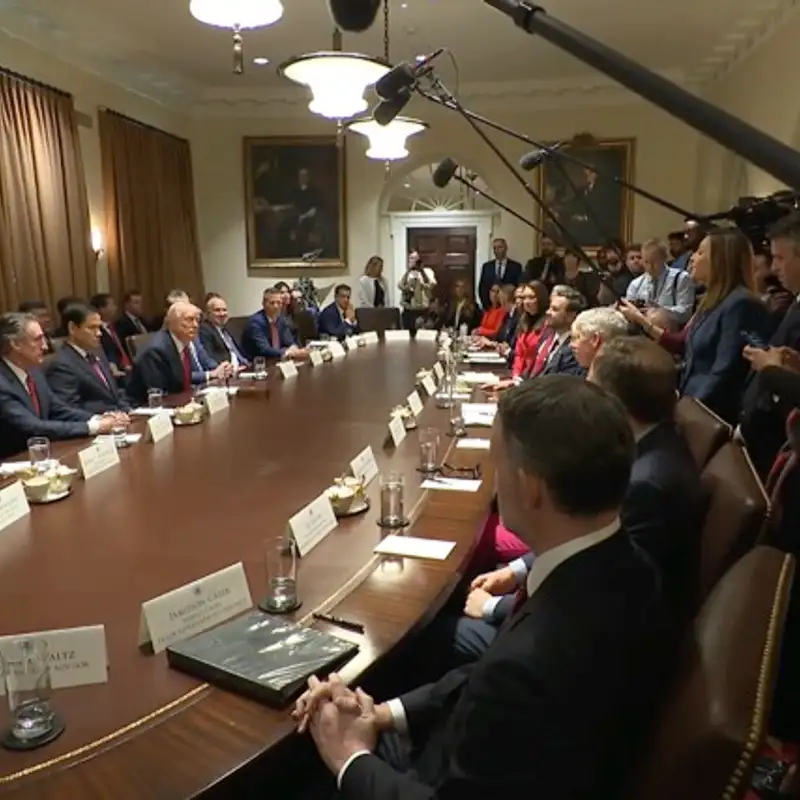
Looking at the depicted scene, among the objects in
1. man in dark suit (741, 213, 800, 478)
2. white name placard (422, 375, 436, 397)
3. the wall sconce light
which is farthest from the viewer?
the wall sconce light

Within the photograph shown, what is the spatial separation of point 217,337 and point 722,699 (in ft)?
17.0

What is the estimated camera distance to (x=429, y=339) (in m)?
7.00

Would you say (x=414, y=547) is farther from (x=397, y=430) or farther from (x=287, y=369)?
(x=287, y=369)

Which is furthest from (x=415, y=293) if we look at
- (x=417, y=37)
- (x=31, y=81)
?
(x=31, y=81)

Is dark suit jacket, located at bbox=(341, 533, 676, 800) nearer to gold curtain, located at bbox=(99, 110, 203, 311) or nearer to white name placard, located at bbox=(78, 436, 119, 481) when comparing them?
white name placard, located at bbox=(78, 436, 119, 481)

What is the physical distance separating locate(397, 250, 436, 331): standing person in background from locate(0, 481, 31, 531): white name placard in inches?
314

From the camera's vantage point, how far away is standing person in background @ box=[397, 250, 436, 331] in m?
10.0

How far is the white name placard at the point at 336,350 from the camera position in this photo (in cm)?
579

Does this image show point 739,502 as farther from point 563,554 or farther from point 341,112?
point 341,112

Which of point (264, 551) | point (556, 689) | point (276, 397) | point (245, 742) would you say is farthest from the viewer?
point (276, 397)

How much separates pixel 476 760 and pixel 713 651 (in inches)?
13.2

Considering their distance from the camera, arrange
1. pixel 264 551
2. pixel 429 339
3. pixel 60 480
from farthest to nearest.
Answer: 1. pixel 429 339
2. pixel 60 480
3. pixel 264 551

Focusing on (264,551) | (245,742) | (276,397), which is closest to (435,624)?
(264,551)

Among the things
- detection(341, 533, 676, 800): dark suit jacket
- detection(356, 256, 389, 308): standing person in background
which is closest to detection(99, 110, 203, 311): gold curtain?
detection(356, 256, 389, 308): standing person in background
